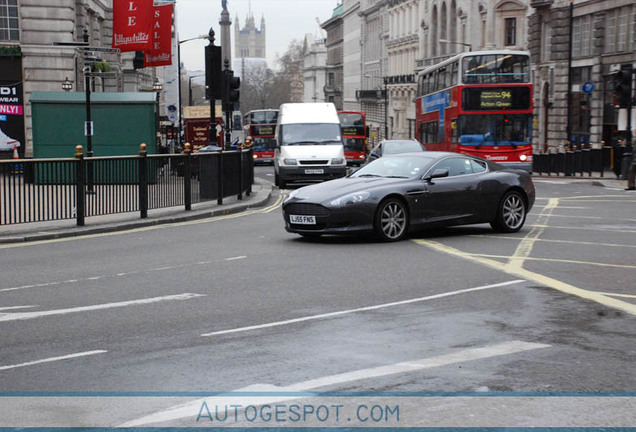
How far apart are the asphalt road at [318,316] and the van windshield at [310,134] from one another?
58.0 feet

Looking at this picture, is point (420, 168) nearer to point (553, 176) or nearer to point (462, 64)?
point (462, 64)

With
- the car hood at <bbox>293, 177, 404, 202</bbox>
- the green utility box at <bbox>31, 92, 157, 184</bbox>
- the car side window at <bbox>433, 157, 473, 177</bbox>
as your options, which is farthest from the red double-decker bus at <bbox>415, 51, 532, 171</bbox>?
the car hood at <bbox>293, 177, 404, 202</bbox>

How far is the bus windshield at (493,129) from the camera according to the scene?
3312 centimetres

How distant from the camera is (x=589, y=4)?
48.5m

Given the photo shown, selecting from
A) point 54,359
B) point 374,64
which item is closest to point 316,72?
point 374,64

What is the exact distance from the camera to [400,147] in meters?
33.1

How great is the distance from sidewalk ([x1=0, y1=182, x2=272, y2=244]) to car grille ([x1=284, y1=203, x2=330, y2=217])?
3.93 metres

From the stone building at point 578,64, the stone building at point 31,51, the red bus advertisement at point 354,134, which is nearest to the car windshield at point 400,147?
the stone building at point 578,64

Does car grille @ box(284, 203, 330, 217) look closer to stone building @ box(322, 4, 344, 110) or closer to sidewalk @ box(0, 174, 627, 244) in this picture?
sidewalk @ box(0, 174, 627, 244)

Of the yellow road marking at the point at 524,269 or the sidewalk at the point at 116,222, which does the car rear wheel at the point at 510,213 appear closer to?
the yellow road marking at the point at 524,269

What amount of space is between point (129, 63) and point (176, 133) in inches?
495

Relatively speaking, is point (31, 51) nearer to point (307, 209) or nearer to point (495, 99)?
point (495, 99)

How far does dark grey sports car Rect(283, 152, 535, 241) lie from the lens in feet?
47.1

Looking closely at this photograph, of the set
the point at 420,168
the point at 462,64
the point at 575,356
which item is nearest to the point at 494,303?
the point at 575,356
